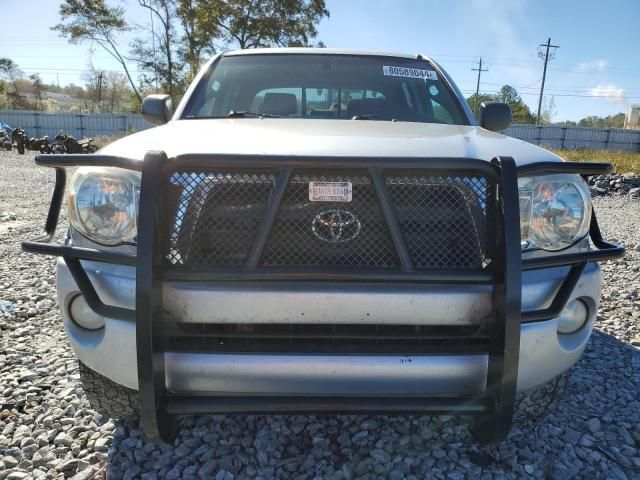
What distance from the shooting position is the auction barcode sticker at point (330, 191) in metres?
1.70

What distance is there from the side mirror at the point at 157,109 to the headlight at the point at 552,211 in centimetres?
232

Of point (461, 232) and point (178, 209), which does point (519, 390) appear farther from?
point (178, 209)

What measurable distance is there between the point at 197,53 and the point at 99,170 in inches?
967

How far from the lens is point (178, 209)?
1710 millimetres

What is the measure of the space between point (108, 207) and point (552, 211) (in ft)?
5.27

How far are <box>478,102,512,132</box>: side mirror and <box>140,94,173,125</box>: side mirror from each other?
204cm

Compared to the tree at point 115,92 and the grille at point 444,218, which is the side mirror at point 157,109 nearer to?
the grille at point 444,218

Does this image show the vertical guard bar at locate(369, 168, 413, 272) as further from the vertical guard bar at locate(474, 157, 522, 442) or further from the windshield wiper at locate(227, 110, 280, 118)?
the windshield wiper at locate(227, 110, 280, 118)

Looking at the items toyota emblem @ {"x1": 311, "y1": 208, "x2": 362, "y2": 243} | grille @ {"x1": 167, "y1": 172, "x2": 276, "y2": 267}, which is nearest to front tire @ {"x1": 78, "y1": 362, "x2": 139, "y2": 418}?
grille @ {"x1": 167, "y1": 172, "x2": 276, "y2": 267}

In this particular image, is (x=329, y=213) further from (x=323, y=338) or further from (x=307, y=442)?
(x=307, y=442)

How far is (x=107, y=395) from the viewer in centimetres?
205

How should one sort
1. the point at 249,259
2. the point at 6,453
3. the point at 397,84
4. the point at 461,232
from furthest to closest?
the point at 397,84 → the point at 6,453 → the point at 461,232 → the point at 249,259

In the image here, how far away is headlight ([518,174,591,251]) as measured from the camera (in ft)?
5.95

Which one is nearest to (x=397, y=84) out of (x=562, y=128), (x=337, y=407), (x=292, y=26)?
(x=337, y=407)
